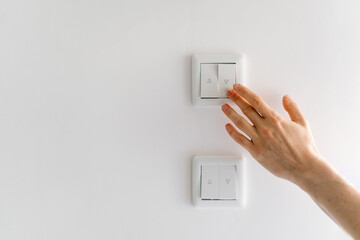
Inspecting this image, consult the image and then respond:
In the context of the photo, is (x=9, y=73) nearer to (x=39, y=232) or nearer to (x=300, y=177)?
(x=39, y=232)

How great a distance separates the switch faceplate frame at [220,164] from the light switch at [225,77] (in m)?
0.14

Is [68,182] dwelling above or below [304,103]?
below

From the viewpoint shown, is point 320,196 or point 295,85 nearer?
point 320,196

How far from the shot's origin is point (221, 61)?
72 centimetres

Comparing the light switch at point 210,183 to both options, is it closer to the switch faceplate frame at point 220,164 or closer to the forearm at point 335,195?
the switch faceplate frame at point 220,164

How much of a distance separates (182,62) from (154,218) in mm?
360

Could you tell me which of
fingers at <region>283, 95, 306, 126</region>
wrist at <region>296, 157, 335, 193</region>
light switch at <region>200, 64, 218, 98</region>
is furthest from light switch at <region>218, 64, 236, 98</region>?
wrist at <region>296, 157, 335, 193</region>

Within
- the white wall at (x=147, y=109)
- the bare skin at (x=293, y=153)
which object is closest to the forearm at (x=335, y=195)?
the bare skin at (x=293, y=153)

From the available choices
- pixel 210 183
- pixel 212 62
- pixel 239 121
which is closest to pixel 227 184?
pixel 210 183

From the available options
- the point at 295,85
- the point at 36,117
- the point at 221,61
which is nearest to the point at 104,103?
the point at 36,117

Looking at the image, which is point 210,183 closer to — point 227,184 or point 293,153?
point 227,184

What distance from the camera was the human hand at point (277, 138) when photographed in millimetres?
630

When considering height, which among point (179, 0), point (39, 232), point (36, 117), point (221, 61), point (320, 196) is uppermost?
point (179, 0)

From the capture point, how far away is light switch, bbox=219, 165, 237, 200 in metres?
0.72
